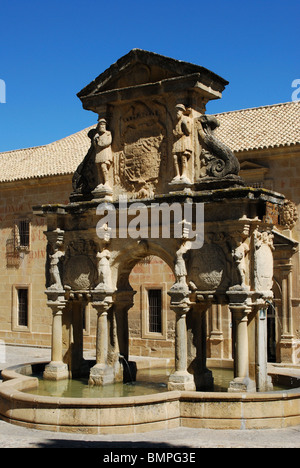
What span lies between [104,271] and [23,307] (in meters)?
15.3

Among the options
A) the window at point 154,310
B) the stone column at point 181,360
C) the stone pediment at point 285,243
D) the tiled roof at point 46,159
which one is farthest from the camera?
the tiled roof at point 46,159

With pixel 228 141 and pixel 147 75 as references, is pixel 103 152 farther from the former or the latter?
pixel 228 141

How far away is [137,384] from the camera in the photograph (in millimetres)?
12570

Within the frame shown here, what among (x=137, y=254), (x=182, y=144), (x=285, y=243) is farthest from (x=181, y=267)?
(x=285, y=243)

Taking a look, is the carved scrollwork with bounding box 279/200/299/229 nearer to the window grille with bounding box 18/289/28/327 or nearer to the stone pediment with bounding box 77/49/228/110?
the stone pediment with bounding box 77/49/228/110

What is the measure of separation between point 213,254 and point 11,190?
1780cm

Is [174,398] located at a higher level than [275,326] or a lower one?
lower

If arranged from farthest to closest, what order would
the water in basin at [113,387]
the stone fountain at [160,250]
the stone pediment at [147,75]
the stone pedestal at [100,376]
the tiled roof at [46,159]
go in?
the tiled roof at [46,159] → the stone pedestal at [100,376] → the stone pediment at [147,75] → the water in basin at [113,387] → the stone fountain at [160,250]

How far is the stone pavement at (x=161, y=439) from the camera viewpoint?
28.7 feet

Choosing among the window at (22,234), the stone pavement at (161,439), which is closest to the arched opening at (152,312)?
the window at (22,234)

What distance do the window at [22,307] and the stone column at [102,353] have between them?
1482 centimetres

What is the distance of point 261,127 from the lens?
859 inches

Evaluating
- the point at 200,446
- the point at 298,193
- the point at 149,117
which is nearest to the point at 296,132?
the point at 298,193

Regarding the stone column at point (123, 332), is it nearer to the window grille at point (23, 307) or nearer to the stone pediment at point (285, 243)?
the stone pediment at point (285, 243)
